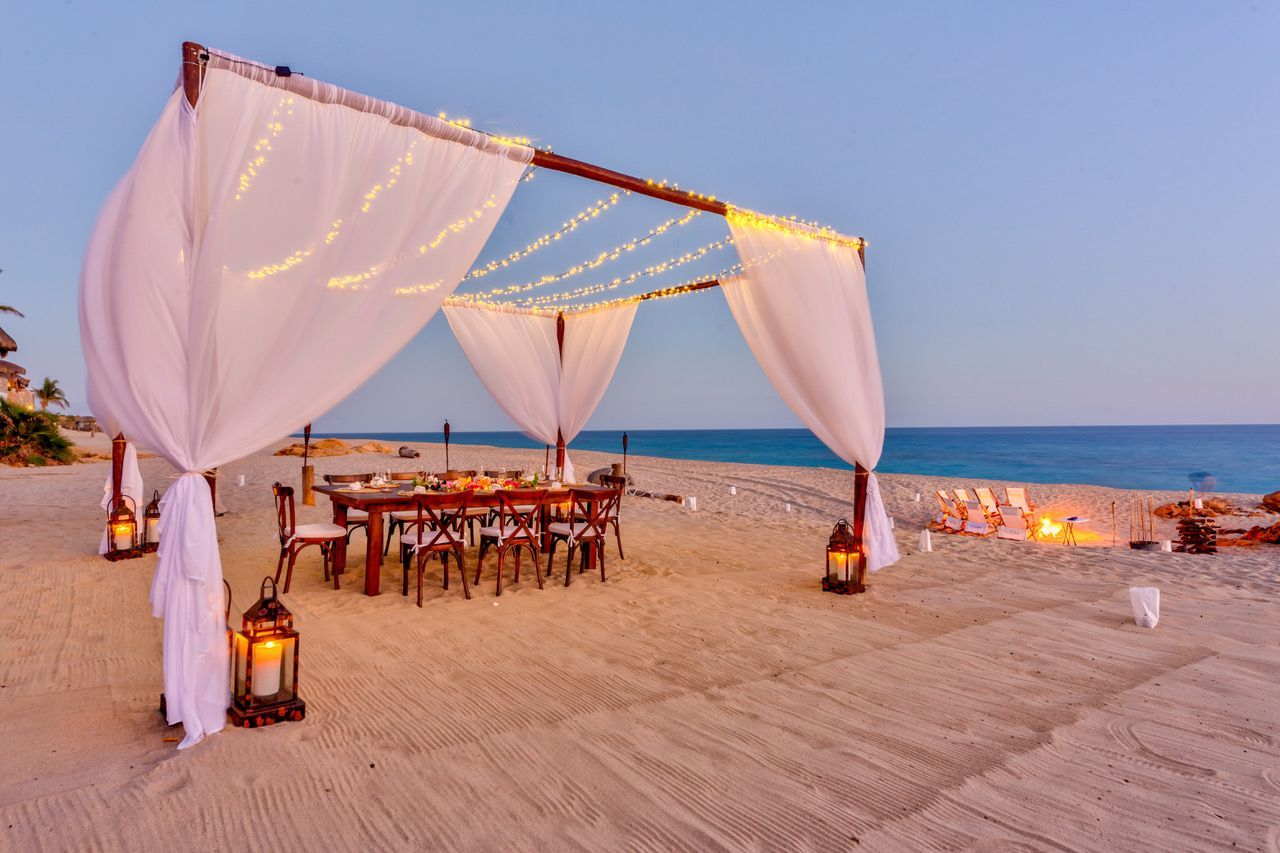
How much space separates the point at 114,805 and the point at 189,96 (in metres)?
2.55

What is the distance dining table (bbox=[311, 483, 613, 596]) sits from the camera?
15.3ft

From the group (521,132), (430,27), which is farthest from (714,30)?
A: (521,132)

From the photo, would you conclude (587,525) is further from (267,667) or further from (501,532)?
(267,667)

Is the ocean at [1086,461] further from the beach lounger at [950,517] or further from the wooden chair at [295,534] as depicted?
the wooden chair at [295,534]

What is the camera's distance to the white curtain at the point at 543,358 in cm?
699

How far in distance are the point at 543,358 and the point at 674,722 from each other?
5.48 m

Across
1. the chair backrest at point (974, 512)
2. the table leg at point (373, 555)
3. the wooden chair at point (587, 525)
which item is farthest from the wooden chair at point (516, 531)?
the chair backrest at point (974, 512)

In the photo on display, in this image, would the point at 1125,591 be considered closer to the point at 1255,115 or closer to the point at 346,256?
the point at 346,256

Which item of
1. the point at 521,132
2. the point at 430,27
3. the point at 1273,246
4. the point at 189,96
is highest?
the point at 1273,246

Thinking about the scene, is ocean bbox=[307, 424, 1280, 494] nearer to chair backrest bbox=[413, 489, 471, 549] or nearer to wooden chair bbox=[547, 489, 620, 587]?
wooden chair bbox=[547, 489, 620, 587]

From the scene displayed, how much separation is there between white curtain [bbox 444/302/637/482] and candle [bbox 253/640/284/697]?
4.69 meters

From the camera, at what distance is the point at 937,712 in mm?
2664

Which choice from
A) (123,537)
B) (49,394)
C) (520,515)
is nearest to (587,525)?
(520,515)

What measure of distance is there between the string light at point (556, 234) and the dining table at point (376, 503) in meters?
1.77
